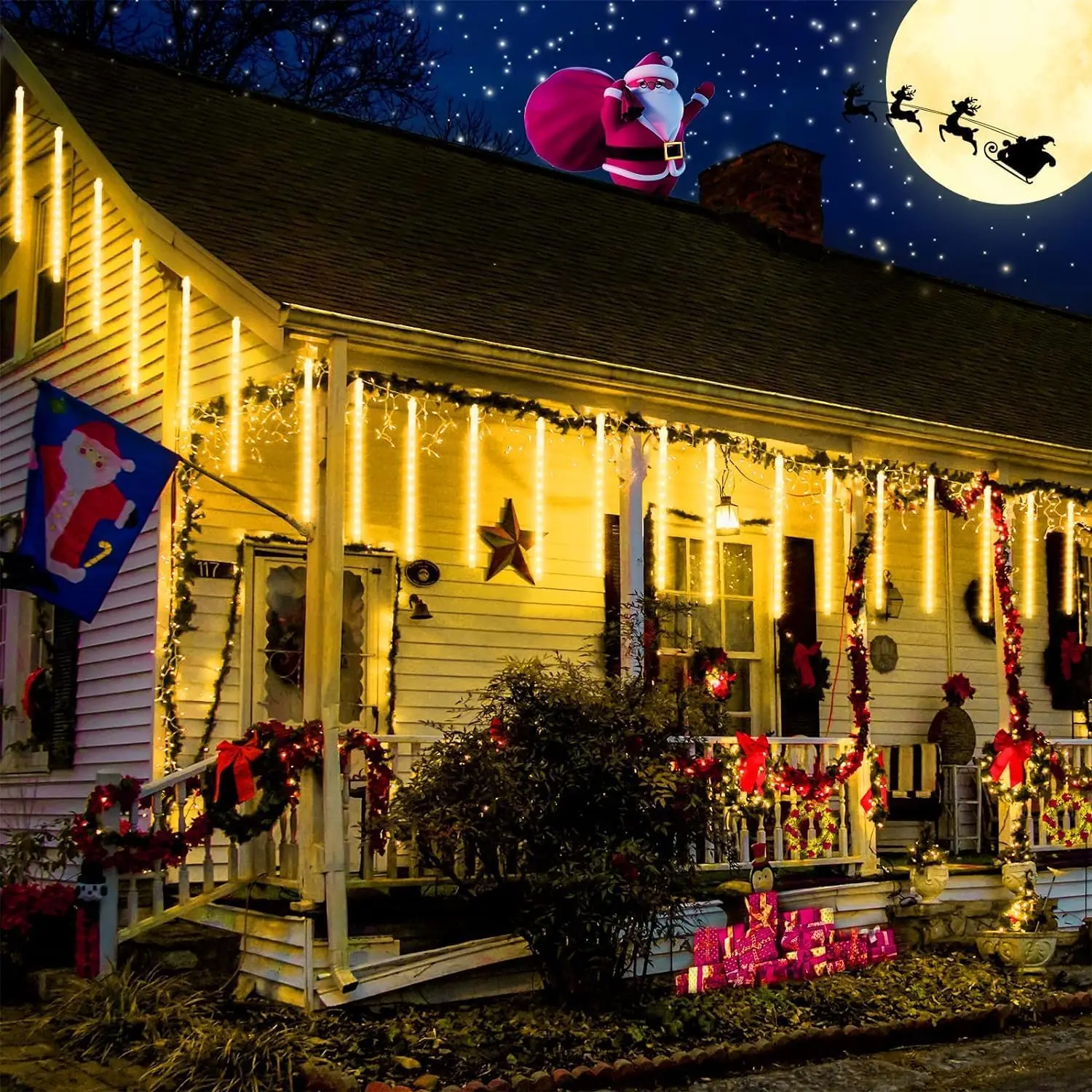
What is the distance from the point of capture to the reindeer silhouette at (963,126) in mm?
8969

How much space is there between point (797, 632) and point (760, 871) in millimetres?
3458

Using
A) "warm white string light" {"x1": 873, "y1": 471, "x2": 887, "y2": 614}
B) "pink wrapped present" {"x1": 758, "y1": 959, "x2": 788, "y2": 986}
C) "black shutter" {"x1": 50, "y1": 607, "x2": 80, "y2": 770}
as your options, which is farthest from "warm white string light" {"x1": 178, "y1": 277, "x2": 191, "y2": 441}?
"warm white string light" {"x1": 873, "y1": 471, "x2": 887, "y2": 614}

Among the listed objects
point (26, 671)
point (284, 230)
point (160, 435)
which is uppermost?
point (284, 230)

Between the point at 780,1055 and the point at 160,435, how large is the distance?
5464 millimetres

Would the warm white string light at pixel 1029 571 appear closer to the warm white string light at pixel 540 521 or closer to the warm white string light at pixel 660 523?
the warm white string light at pixel 660 523

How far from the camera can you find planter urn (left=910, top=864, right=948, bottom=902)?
10.6 metres

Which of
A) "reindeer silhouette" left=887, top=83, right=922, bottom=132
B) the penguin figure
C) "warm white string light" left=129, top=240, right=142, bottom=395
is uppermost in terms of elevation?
"reindeer silhouette" left=887, top=83, right=922, bottom=132

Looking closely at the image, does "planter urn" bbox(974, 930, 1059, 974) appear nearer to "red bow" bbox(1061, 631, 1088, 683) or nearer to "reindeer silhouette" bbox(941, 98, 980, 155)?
"red bow" bbox(1061, 631, 1088, 683)

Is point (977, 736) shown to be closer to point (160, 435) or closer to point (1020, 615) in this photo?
point (1020, 615)

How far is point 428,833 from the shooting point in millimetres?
8250

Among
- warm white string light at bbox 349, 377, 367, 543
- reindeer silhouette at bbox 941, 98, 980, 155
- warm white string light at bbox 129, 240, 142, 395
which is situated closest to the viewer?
reindeer silhouette at bbox 941, 98, 980, 155

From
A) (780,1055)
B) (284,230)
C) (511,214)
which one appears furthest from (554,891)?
(511,214)

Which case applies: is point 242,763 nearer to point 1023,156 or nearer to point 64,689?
point 64,689

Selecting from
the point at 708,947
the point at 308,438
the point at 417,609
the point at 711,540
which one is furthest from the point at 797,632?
the point at 308,438
